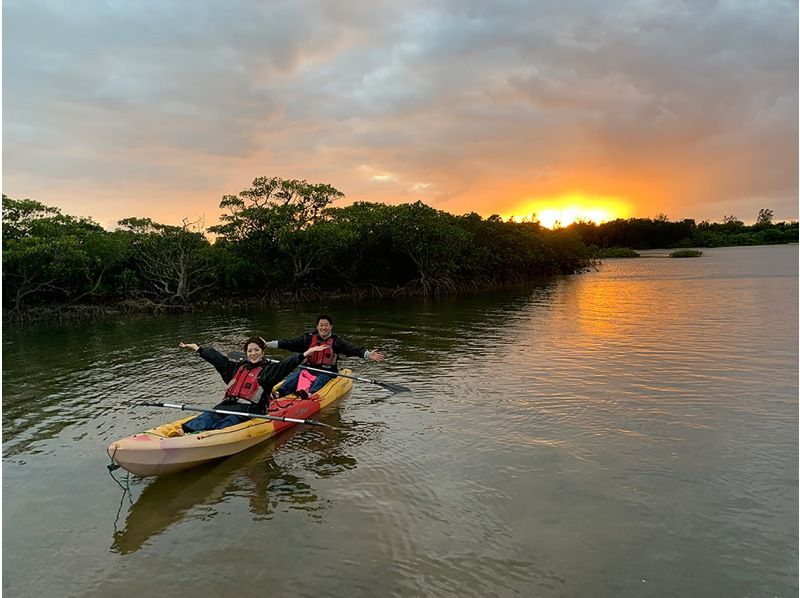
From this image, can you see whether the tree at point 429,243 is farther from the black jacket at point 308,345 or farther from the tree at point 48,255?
the black jacket at point 308,345

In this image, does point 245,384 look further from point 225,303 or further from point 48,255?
point 225,303

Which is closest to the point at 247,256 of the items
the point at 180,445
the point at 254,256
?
the point at 254,256

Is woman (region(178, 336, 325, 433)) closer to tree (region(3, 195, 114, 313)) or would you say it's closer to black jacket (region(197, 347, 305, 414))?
black jacket (region(197, 347, 305, 414))

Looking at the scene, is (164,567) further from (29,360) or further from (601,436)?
(29,360)

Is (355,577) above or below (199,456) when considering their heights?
below

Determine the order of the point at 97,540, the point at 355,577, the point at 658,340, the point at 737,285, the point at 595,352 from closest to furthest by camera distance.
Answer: the point at 355,577
the point at 97,540
the point at 595,352
the point at 658,340
the point at 737,285

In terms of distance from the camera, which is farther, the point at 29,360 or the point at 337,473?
the point at 29,360

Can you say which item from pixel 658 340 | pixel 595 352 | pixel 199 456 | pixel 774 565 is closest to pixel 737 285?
pixel 658 340

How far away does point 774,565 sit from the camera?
477 cm

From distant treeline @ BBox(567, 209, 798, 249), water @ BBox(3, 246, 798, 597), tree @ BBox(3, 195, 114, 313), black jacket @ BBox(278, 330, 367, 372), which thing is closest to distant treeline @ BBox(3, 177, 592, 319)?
tree @ BBox(3, 195, 114, 313)

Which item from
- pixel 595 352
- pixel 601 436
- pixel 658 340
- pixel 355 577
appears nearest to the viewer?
pixel 355 577

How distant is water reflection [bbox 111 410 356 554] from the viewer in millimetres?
5855

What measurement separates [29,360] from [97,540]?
12581mm

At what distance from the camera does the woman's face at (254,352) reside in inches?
299
